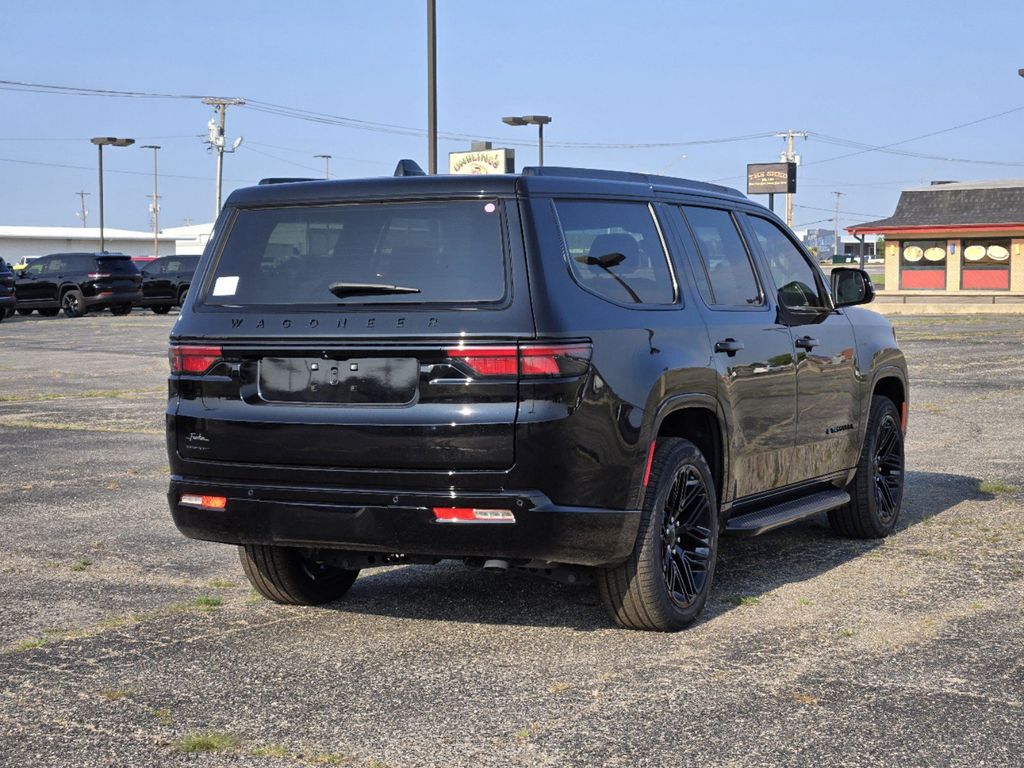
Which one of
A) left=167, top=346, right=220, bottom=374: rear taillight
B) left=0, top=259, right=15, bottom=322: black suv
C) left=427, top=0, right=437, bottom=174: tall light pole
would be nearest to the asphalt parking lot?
left=167, top=346, right=220, bottom=374: rear taillight

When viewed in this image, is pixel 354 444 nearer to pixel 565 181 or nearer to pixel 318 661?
pixel 318 661

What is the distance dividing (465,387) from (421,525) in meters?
0.54

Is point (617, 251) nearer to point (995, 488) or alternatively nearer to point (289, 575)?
point (289, 575)

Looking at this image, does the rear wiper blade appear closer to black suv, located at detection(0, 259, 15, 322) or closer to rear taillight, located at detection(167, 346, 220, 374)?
rear taillight, located at detection(167, 346, 220, 374)

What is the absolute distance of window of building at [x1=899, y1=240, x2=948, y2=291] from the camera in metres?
65.3

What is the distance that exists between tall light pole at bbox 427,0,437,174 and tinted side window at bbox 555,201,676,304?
19.2 metres

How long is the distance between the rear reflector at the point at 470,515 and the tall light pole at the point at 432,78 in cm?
2020

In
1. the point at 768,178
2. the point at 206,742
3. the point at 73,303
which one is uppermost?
the point at 768,178

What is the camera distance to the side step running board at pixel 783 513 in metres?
6.59

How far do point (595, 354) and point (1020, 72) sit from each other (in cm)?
3745

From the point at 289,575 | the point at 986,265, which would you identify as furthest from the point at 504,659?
the point at 986,265

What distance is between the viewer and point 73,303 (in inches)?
1703

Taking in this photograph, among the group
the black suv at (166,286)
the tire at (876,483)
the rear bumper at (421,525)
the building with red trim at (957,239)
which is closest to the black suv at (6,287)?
the black suv at (166,286)

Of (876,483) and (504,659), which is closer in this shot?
(504,659)
